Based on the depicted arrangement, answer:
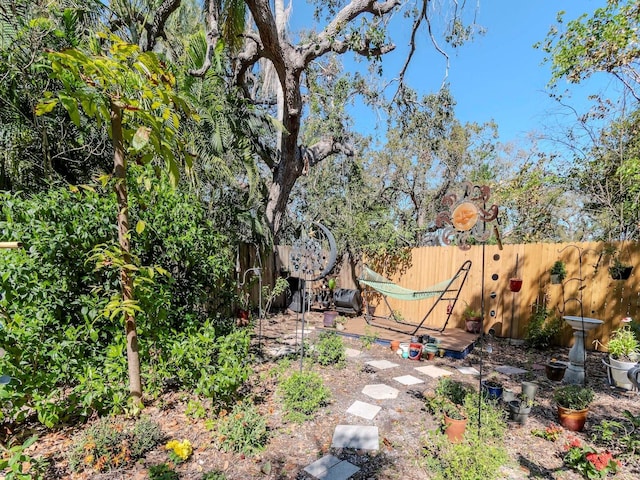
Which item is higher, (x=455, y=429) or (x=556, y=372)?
(x=455, y=429)

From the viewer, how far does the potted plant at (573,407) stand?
2266 mm

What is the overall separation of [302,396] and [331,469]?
70 centimetres

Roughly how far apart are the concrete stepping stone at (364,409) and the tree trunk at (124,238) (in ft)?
5.14

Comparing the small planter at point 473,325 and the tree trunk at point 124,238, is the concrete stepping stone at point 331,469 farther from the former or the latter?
the small planter at point 473,325

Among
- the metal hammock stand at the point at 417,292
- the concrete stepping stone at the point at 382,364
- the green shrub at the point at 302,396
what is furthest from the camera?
the metal hammock stand at the point at 417,292

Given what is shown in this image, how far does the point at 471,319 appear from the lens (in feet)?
16.8

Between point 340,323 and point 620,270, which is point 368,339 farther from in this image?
point 620,270

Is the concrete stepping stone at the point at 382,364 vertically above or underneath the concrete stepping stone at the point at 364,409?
underneath

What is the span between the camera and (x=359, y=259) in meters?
7.03

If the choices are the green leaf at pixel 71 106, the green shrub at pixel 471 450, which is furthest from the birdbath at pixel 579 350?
the green leaf at pixel 71 106

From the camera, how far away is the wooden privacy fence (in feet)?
13.0

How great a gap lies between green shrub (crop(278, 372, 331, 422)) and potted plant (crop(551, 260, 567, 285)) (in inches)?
135

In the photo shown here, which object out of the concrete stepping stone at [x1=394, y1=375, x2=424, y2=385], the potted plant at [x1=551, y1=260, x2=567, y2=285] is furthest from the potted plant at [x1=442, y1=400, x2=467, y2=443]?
the potted plant at [x1=551, y1=260, x2=567, y2=285]

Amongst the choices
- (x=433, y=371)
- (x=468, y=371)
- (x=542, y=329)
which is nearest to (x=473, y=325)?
(x=542, y=329)
